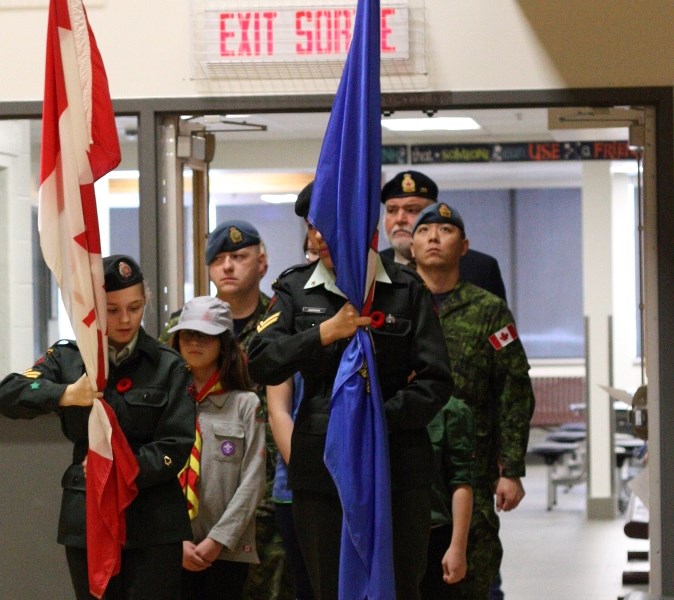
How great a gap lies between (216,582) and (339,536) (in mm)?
828

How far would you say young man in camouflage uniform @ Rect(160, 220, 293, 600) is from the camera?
4020 millimetres

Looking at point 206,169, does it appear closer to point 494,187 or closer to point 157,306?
point 157,306

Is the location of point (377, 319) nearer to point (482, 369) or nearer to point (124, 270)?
point (124, 270)

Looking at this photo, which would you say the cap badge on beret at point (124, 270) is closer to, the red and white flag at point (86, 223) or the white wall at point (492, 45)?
the red and white flag at point (86, 223)

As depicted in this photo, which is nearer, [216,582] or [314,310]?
[314,310]

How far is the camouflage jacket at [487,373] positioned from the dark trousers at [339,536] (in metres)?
1.06

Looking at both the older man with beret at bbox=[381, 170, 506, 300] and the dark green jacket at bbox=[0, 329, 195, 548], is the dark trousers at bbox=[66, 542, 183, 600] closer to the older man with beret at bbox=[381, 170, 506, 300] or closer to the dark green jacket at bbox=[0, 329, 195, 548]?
the dark green jacket at bbox=[0, 329, 195, 548]

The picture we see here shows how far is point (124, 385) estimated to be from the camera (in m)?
3.18

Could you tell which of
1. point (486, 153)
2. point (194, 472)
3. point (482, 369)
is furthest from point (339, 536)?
point (486, 153)

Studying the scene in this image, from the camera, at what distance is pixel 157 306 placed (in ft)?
14.8

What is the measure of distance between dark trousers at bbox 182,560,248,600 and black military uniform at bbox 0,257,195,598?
541 millimetres

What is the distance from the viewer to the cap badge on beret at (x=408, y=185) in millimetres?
4410

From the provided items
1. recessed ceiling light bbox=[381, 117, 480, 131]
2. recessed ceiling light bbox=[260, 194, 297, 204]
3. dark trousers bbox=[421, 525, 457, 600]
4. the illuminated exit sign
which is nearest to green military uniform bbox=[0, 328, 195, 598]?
dark trousers bbox=[421, 525, 457, 600]

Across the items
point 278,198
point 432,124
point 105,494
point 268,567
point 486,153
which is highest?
point 432,124
